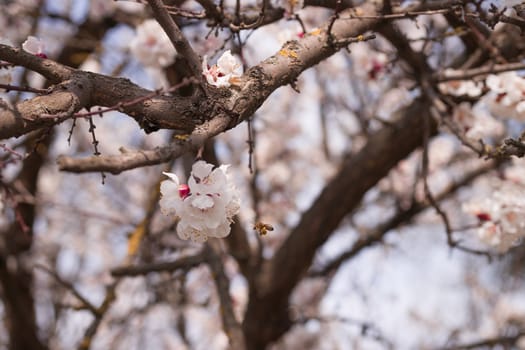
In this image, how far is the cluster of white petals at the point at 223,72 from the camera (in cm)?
133

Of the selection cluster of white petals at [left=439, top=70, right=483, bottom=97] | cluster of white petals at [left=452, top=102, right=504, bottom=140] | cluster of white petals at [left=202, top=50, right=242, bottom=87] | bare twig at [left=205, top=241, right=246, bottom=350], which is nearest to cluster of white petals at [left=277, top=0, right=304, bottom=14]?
cluster of white petals at [left=202, top=50, right=242, bottom=87]

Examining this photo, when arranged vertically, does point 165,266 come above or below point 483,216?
above

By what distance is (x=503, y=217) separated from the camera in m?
2.25

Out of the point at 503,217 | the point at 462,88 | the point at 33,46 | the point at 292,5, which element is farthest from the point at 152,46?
the point at 503,217

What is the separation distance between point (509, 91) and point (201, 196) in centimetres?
157

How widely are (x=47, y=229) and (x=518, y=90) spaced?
6637 mm

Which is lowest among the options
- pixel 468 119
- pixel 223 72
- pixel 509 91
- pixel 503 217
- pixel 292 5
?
pixel 503 217

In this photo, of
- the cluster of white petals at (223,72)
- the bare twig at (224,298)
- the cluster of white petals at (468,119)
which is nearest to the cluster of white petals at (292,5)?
the cluster of white petals at (223,72)

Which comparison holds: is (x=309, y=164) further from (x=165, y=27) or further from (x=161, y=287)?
(x=165, y=27)

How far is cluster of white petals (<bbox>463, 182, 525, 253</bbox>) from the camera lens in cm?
220

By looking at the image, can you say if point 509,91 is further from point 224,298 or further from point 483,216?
point 224,298

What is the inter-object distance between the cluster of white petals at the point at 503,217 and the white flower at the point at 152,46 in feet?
5.62

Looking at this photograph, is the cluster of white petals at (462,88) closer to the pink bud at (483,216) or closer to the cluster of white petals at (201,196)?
the pink bud at (483,216)

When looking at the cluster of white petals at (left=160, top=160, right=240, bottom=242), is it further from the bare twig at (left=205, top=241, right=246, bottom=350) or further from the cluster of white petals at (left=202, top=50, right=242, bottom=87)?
the bare twig at (left=205, top=241, right=246, bottom=350)
